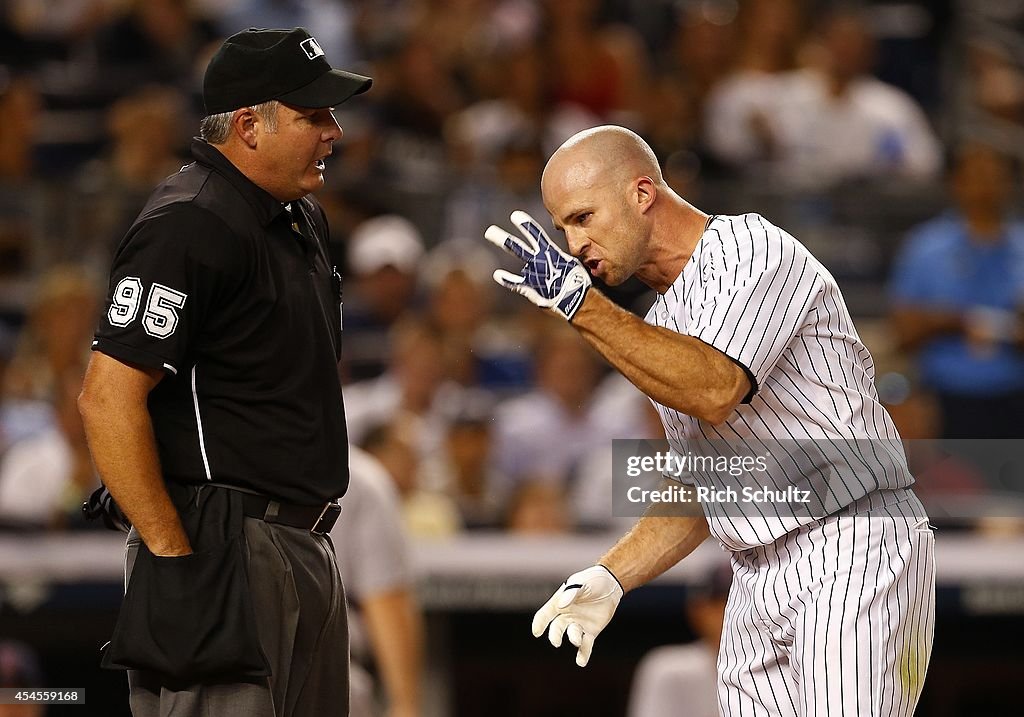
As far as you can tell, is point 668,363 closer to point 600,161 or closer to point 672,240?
point 672,240

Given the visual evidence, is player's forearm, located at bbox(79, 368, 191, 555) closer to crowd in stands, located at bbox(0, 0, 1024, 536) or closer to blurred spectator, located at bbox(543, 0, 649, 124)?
crowd in stands, located at bbox(0, 0, 1024, 536)

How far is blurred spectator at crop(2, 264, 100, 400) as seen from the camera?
6590mm

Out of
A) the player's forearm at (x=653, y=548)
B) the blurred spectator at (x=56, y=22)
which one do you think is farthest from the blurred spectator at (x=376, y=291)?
the player's forearm at (x=653, y=548)

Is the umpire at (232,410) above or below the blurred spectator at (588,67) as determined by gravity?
below

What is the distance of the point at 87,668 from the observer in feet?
19.0

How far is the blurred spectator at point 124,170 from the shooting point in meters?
7.29

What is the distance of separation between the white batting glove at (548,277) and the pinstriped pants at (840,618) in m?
0.74

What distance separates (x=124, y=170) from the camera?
7.77 meters

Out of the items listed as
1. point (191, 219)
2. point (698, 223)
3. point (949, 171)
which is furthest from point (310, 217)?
point (949, 171)

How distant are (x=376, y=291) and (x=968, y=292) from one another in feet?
9.08

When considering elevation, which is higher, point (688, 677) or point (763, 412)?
point (763, 412)

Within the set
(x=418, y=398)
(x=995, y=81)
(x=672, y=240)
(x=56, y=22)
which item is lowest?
(x=672, y=240)

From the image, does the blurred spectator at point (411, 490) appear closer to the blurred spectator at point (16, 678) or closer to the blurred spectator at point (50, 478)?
the blurred spectator at point (50, 478)

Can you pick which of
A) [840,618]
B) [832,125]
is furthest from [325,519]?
[832,125]
